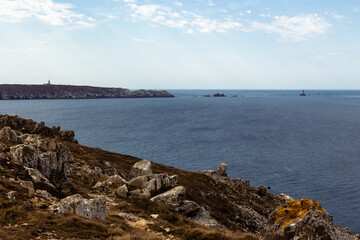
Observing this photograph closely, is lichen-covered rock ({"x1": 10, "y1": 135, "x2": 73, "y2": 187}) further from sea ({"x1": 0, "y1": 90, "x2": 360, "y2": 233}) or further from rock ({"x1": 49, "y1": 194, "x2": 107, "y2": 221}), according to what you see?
sea ({"x1": 0, "y1": 90, "x2": 360, "y2": 233})

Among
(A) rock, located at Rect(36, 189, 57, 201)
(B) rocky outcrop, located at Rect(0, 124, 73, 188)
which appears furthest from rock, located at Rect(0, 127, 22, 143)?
(A) rock, located at Rect(36, 189, 57, 201)

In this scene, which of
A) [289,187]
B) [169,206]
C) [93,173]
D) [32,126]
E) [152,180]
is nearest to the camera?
[169,206]

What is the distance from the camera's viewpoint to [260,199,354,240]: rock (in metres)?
13.7

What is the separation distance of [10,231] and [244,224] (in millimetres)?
30185

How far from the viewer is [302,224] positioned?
14.4 m

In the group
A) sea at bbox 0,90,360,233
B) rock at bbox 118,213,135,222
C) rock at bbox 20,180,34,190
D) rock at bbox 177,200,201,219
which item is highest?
rock at bbox 20,180,34,190

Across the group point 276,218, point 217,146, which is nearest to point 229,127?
point 217,146

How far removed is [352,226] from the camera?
51938 mm

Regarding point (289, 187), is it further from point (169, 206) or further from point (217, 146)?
point (169, 206)

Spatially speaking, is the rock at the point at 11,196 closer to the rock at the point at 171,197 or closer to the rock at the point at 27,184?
the rock at the point at 27,184

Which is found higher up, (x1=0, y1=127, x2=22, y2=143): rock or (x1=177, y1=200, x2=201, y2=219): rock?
(x1=0, y1=127, x2=22, y2=143): rock

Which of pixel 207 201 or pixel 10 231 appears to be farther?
pixel 207 201

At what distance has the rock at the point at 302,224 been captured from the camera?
13734mm

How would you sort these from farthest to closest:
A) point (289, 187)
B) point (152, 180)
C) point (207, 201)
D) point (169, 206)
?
point (289, 187) → point (207, 201) → point (152, 180) → point (169, 206)
